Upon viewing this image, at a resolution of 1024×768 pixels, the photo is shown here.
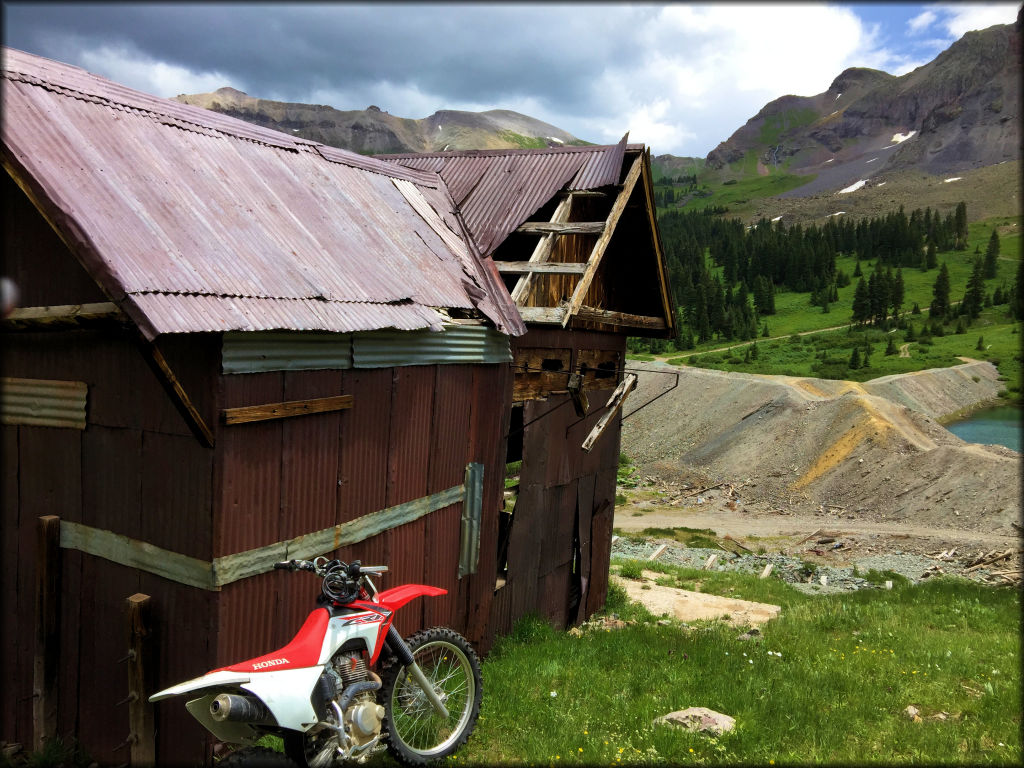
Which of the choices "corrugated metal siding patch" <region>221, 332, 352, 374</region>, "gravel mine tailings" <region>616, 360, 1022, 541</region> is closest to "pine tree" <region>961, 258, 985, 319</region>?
"gravel mine tailings" <region>616, 360, 1022, 541</region>

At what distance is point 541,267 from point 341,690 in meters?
6.53

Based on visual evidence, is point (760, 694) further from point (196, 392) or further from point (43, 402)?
point (43, 402)

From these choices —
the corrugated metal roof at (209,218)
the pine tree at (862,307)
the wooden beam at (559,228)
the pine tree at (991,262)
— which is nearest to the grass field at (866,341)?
the pine tree at (991,262)

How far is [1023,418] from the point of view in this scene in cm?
5259

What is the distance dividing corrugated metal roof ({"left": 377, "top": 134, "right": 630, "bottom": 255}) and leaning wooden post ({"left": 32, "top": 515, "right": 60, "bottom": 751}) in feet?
21.0

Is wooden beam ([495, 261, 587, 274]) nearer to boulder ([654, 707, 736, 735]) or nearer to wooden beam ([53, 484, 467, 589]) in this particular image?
wooden beam ([53, 484, 467, 589])

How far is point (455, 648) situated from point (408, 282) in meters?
3.78

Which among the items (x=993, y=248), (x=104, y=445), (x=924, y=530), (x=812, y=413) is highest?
(x=993, y=248)

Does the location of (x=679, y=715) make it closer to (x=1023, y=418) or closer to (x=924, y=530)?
(x=924, y=530)

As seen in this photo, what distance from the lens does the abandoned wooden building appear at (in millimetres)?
5219

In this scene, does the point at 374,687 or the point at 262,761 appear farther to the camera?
the point at 374,687

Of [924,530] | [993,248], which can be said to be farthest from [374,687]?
[993,248]

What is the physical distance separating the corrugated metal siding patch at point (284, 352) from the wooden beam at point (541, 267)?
159 inches

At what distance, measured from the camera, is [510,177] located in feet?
38.7
